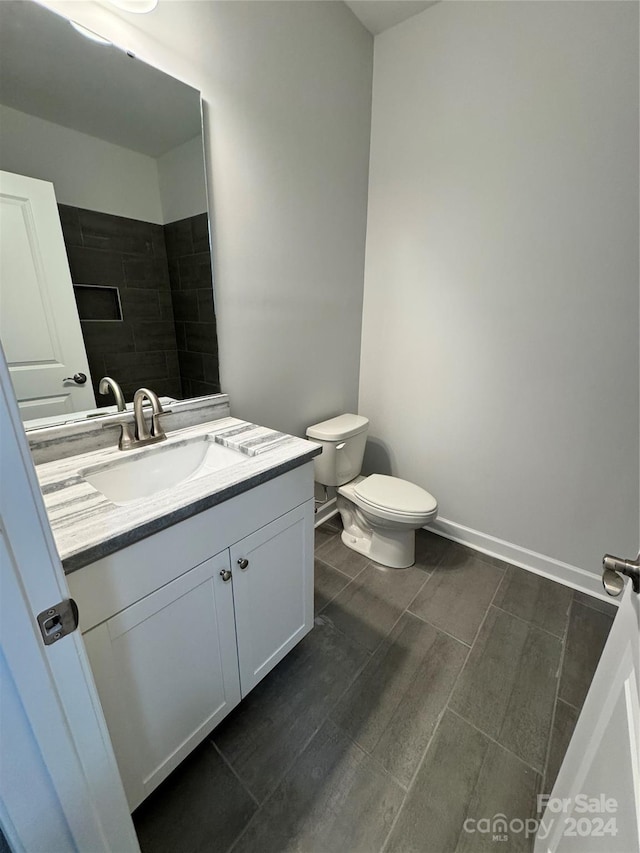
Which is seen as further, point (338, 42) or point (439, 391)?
point (439, 391)

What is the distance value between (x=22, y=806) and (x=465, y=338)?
80.9 inches

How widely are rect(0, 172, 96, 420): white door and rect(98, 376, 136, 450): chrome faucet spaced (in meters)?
0.06

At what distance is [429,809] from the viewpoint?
38.5 inches

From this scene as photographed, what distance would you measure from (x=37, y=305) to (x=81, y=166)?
1.46 feet

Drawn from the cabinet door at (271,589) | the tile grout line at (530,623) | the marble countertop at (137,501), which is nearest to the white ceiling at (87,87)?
the marble countertop at (137,501)

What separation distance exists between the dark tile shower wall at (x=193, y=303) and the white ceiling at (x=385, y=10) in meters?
1.33

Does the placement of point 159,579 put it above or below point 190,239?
below

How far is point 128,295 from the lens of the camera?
1218 millimetres

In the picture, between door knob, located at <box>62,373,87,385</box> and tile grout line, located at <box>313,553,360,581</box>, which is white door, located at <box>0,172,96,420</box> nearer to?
door knob, located at <box>62,373,87,385</box>

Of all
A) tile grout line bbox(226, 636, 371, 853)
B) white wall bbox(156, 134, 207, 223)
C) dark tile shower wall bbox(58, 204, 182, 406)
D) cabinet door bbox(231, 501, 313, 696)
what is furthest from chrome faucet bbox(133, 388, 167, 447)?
tile grout line bbox(226, 636, 371, 853)

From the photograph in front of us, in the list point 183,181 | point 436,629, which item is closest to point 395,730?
point 436,629

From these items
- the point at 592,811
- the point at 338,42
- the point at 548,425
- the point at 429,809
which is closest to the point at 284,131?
the point at 338,42

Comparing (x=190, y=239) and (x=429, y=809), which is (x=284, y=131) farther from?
(x=429, y=809)

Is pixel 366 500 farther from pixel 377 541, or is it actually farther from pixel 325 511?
pixel 325 511
